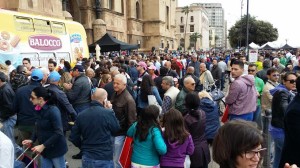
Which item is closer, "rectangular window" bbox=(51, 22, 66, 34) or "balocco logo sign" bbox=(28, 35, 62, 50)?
"balocco logo sign" bbox=(28, 35, 62, 50)

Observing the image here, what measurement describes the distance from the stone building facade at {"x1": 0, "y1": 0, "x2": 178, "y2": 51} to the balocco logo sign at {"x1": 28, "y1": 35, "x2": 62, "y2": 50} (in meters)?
5.43

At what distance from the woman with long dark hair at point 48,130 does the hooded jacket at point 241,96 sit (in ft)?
10.1

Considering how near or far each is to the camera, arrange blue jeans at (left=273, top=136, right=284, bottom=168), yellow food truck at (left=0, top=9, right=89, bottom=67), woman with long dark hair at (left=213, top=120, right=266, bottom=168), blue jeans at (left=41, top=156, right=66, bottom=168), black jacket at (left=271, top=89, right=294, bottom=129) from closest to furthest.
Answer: woman with long dark hair at (left=213, top=120, right=266, bottom=168)
blue jeans at (left=41, top=156, right=66, bottom=168)
black jacket at (left=271, top=89, right=294, bottom=129)
blue jeans at (left=273, top=136, right=284, bottom=168)
yellow food truck at (left=0, top=9, right=89, bottom=67)

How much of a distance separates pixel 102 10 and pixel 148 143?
1125 inches

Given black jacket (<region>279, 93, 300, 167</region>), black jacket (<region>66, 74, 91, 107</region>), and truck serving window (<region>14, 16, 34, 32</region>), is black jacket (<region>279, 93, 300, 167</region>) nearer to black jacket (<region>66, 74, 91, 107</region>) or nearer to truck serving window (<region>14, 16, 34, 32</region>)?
black jacket (<region>66, 74, 91, 107</region>)

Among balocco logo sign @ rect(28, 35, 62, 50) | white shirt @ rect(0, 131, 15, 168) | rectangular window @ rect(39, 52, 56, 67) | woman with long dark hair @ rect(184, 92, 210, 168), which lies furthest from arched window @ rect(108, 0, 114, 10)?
white shirt @ rect(0, 131, 15, 168)

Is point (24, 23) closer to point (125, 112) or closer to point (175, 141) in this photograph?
point (125, 112)

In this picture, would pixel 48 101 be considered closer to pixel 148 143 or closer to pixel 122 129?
pixel 122 129

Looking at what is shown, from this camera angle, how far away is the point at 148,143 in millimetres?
4023

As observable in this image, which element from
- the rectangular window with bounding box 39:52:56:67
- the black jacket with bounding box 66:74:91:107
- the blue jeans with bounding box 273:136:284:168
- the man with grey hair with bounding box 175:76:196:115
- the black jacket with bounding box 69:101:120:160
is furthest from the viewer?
the rectangular window with bounding box 39:52:56:67

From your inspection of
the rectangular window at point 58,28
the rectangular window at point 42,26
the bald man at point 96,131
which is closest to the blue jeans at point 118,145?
the bald man at point 96,131

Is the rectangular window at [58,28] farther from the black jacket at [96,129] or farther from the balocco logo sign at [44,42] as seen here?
the black jacket at [96,129]

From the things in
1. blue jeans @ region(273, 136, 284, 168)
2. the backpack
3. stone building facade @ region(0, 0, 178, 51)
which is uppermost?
stone building facade @ region(0, 0, 178, 51)

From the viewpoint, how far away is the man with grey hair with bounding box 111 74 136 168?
491 centimetres
